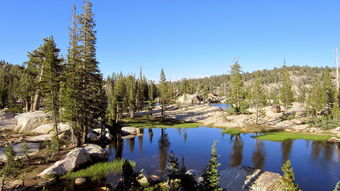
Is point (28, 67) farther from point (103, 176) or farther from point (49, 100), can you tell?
point (103, 176)

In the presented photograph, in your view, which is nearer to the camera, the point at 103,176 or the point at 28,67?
the point at 103,176

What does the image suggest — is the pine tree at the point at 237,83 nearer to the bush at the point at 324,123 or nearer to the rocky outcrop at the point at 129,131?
the bush at the point at 324,123

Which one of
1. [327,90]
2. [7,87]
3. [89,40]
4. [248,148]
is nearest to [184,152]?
[248,148]

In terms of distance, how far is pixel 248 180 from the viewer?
683 inches

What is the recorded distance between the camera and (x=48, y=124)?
34438mm

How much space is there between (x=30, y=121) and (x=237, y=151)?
36882 millimetres

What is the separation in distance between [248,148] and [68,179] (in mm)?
28328

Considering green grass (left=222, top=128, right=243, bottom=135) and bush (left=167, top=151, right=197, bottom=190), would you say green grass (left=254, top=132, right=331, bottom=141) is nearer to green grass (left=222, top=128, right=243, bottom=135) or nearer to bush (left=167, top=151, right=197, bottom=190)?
green grass (left=222, top=128, right=243, bottom=135)

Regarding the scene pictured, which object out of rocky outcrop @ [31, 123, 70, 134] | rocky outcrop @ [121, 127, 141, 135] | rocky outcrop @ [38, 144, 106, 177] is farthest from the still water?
rocky outcrop @ [31, 123, 70, 134]

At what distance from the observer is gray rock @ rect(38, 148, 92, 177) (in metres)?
19.8

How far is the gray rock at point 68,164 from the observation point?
19.8m

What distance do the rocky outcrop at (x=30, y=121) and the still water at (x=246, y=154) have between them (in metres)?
14.1

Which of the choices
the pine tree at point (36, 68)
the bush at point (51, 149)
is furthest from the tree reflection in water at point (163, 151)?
the pine tree at point (36, 68)

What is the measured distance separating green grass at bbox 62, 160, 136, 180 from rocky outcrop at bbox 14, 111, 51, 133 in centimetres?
1904
